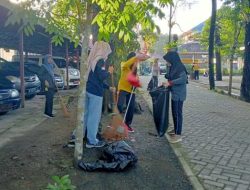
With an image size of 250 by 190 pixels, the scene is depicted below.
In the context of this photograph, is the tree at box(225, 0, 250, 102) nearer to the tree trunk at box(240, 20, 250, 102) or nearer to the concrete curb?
the tree trunk at box(240, 20, 250, 102)

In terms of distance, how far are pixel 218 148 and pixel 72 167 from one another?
3114 millimetres

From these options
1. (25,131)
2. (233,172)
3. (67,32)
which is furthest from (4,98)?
(233,172)

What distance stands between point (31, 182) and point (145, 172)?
1630 millimetres

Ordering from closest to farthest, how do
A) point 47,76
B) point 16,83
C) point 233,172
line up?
point 233,172 → point 47,76 → point 16,83

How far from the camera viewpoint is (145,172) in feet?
16.0

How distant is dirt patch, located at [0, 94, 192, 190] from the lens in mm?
4379

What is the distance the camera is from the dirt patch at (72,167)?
438 centimetres

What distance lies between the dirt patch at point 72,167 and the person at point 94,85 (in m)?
0.38

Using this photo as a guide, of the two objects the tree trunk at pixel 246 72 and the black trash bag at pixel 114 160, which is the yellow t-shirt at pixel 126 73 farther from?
the tree trunk at pixel 246 72

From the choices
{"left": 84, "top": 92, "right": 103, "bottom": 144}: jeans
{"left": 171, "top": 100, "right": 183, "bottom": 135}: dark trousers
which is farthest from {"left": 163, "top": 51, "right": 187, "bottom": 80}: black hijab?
{"left": 84, "top": 92, "right": 103, "bottom": 144}: jeans

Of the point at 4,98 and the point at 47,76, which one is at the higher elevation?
the point at 47,76

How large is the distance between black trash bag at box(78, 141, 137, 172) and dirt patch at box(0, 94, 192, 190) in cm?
8

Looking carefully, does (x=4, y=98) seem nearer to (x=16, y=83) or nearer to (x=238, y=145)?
(x=16, y=83)

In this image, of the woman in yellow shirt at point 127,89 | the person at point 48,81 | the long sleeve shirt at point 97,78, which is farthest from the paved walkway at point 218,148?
the person at point 48,81
